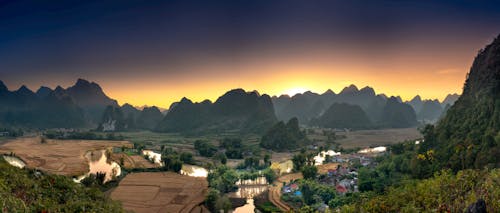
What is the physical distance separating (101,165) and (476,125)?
48785 mm

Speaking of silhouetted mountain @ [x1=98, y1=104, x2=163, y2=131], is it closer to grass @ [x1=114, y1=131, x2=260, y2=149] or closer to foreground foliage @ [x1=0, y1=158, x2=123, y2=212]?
grass @ [x1=114, y1=131, x2=260, y2=149]

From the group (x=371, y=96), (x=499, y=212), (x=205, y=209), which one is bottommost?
(x=205, y=209)

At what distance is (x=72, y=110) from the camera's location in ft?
457

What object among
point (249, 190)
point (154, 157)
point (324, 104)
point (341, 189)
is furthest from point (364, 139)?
point (324, 104)

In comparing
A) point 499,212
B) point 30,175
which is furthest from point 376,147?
point 30,175

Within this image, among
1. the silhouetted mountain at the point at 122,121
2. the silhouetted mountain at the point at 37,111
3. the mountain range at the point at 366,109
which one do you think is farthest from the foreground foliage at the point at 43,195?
the silhouetted mountain at the point at 37,111

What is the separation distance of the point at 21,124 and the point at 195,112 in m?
72.1

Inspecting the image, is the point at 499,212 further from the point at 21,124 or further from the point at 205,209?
the point at 21,124

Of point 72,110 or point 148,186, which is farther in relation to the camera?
point 72,110

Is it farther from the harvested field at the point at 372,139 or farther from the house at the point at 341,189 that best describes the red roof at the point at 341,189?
the harvested field at the point at 372,139

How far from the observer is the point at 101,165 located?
47625mm

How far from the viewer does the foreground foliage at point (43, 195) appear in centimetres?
1452

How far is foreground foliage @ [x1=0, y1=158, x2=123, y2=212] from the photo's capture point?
47.6ft

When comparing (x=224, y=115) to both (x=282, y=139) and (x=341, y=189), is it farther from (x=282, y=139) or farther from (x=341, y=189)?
(x=341, y=189)
